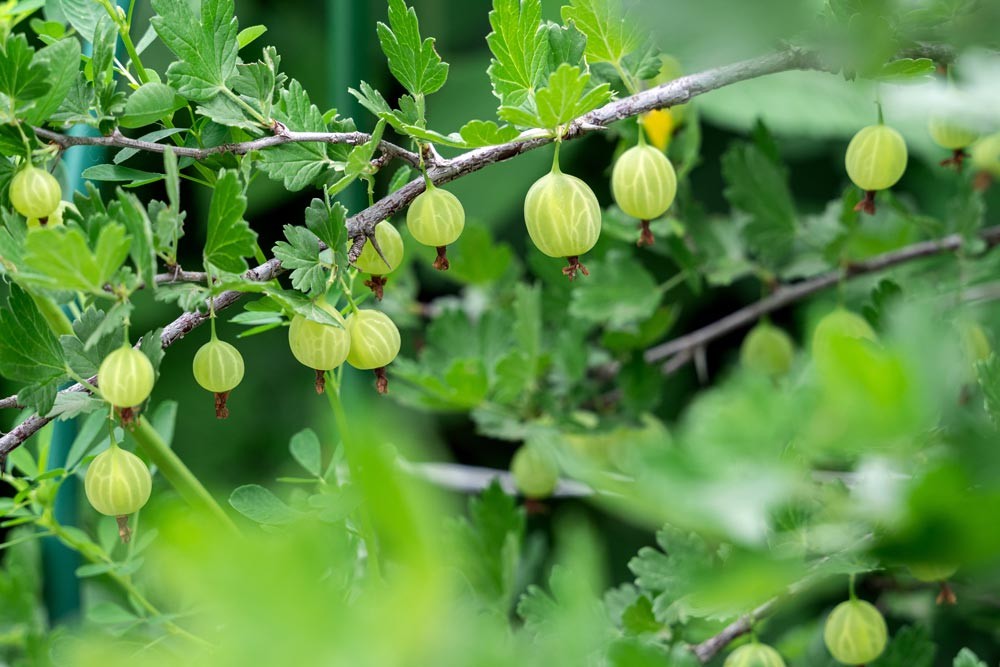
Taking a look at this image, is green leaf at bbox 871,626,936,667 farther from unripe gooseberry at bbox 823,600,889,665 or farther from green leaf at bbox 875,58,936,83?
green leaf at bbox 875,58,936,83

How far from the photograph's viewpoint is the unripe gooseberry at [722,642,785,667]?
42 cm

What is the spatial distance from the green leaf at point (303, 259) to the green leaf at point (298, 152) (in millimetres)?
20

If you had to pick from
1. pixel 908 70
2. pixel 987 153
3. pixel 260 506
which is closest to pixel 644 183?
pixel 908 70

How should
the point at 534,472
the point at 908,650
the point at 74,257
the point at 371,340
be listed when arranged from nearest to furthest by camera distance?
the point at 74,257 < the point at 371,340 < the point at 908,650 < the point at 534,472

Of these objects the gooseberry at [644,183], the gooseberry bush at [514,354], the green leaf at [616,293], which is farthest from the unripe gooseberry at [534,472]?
the gooseberry at [644,183]

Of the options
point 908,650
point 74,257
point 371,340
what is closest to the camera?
point 74,257

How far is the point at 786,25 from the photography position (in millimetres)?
144

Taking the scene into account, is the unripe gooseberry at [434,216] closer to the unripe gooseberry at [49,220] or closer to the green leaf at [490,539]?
the unripe gooseberry at [49,220]

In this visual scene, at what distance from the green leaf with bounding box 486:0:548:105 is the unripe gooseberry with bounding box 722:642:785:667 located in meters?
0.25

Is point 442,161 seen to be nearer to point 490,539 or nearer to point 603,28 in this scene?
point 603,28

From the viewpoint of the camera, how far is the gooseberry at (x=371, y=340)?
38 centimetres

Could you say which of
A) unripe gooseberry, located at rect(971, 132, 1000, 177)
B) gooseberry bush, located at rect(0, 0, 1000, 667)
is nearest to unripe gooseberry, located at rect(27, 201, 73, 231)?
gooseberry bush, located at rect(0, 0, 1000, 667)

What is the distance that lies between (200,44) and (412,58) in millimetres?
76

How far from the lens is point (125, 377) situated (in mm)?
313
